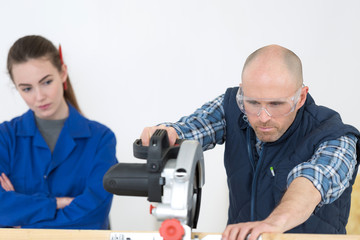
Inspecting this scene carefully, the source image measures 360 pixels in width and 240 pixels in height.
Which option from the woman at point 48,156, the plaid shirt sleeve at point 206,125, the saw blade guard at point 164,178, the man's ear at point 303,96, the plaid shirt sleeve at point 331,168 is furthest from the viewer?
the woman at point 48,156

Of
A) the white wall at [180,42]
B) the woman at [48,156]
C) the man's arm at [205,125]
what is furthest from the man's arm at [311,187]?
the white wall at [180,42]

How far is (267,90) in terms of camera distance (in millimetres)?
1664

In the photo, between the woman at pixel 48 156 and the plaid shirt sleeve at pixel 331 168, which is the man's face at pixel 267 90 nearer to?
the plaid shirt sleeve at pixel 331 168

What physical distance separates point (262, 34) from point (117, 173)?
239 centimetres

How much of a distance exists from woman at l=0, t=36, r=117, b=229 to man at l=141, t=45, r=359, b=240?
2.41 ft

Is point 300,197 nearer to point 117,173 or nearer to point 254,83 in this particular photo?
point 254,83

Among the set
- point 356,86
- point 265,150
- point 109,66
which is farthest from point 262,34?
point 265,150

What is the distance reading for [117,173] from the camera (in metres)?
1.19

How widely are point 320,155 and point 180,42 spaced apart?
193cm

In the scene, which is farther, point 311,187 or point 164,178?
point 311,187

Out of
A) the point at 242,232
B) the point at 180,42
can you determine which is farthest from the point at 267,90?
the point at 180,42

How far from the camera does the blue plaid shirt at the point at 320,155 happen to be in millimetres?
1516

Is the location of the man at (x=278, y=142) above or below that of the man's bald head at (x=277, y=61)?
below

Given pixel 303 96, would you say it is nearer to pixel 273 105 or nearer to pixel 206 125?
pixel 273 105
